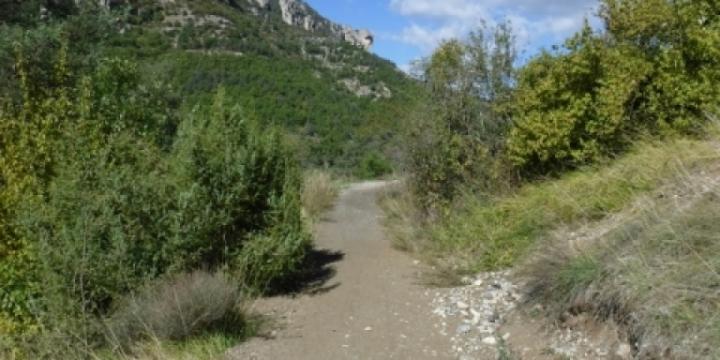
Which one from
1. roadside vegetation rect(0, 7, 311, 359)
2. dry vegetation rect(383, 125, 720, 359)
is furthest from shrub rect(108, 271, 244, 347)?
dry vegetation rect(383, 125, 720, 359)

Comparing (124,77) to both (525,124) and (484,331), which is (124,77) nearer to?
(525,124)

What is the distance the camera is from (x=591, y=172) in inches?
310

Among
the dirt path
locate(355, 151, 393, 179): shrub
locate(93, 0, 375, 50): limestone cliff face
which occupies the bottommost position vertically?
the dirt path

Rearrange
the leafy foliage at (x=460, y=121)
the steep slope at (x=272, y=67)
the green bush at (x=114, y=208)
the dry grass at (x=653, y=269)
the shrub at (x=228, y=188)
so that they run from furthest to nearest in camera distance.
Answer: the steep slope at (x=272, y=67) → the leafy foliage at (x=460, y=121) → the shrub at (x=228, y=188) → the green bush at (x=114, y=208) → the dry grass at (x=653, y=269)

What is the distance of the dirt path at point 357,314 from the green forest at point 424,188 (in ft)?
1.09

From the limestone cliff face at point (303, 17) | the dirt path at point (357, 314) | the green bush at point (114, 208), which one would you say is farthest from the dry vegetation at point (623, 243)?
the limestone cliff face at point (303, 17)

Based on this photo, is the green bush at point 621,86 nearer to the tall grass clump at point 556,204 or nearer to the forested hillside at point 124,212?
the tall grass clump at point 556,204

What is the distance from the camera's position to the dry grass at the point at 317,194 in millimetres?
14123

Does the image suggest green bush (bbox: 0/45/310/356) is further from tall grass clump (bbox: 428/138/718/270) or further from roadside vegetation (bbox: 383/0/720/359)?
roadside vegetation (bbox: 383/0/720/359)

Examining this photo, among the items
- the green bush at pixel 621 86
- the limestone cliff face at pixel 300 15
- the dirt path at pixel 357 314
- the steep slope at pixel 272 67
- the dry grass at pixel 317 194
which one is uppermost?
the limestone cliff face at pixel 300 15

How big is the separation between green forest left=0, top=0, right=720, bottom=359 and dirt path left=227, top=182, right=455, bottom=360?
13.0 inches

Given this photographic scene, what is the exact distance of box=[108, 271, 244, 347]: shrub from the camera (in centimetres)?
624

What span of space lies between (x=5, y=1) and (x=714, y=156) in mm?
11528

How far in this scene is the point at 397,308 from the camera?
23.3 ft
